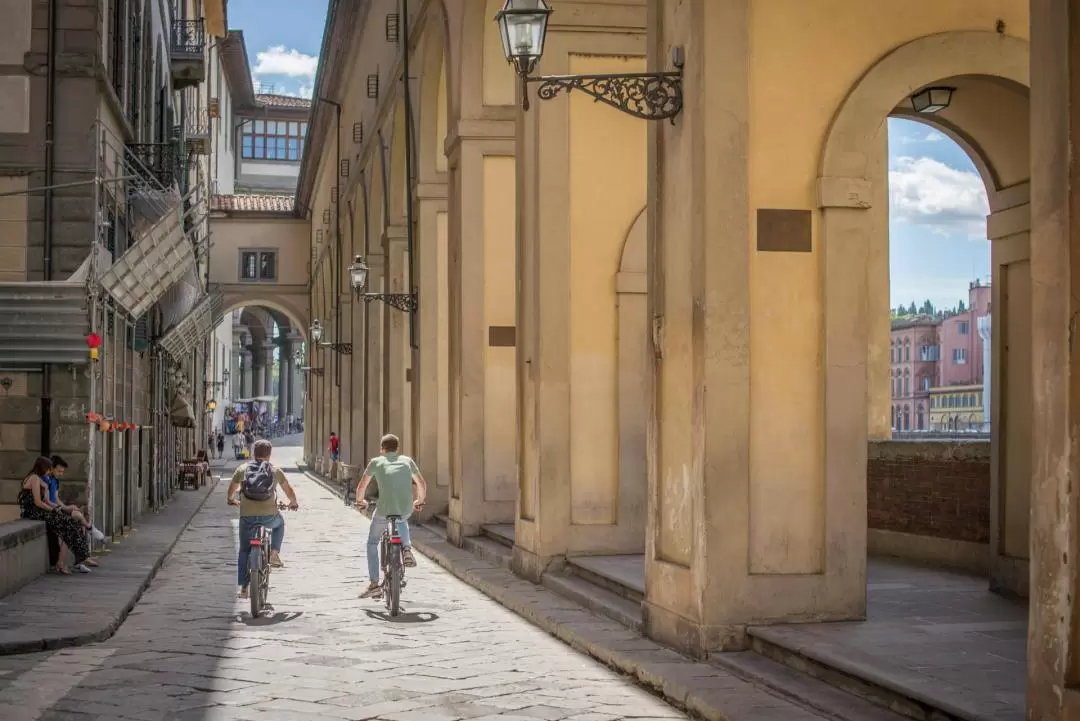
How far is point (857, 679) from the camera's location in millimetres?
7258

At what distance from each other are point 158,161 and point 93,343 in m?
8.17

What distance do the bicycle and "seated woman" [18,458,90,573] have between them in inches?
114

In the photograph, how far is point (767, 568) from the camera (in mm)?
8977

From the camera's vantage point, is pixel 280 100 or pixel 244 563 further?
pixel 280 100

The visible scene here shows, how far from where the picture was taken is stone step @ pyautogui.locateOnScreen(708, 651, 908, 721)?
6840mm

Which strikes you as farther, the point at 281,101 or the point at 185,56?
the point at 281,101

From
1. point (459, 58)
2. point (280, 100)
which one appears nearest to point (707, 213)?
→ point (459, 58)

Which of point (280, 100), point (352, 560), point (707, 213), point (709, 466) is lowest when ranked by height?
point (352, 560)

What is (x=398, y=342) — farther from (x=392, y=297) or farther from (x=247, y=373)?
(x=247, y=373)

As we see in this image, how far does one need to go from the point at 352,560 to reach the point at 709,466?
8.64 meters

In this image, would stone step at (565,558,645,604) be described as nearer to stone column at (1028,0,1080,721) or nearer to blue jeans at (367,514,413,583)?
blue jeans at (367,514,413,583)

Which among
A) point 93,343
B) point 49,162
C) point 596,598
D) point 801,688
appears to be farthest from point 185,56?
point 801,688

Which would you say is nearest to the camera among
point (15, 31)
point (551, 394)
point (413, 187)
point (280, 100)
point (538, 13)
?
point (538, 13)

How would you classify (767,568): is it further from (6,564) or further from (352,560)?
(352,560)
